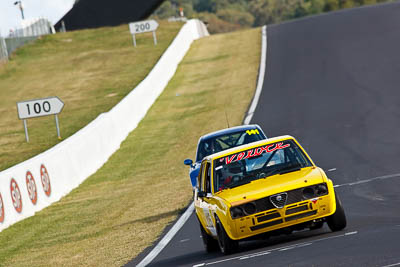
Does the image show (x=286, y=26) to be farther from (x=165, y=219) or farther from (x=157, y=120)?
(x=165, y=219)

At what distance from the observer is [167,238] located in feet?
44.8

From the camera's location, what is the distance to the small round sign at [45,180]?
20938 millimetres

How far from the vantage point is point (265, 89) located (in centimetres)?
3562

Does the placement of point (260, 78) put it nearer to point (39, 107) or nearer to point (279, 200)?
point (39, 107)

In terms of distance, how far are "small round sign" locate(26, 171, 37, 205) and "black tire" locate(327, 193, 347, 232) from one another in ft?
33.8

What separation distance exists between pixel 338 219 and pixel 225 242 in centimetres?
147

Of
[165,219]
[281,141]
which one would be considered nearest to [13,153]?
[165,219]

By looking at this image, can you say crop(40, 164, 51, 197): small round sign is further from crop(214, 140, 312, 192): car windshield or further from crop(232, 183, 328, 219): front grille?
crop(232, 183, 328, 219): front grille

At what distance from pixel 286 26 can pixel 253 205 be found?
44982 millimetres

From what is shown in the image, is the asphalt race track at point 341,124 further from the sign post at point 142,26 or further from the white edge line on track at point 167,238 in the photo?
the sign post at point 142,26

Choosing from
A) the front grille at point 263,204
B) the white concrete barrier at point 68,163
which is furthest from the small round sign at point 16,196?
the front grille at point 263,204

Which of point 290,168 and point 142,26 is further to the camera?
point 142,26

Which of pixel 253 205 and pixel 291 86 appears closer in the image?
pixel 253 205

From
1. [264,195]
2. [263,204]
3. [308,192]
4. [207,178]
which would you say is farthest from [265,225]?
[207,178]
